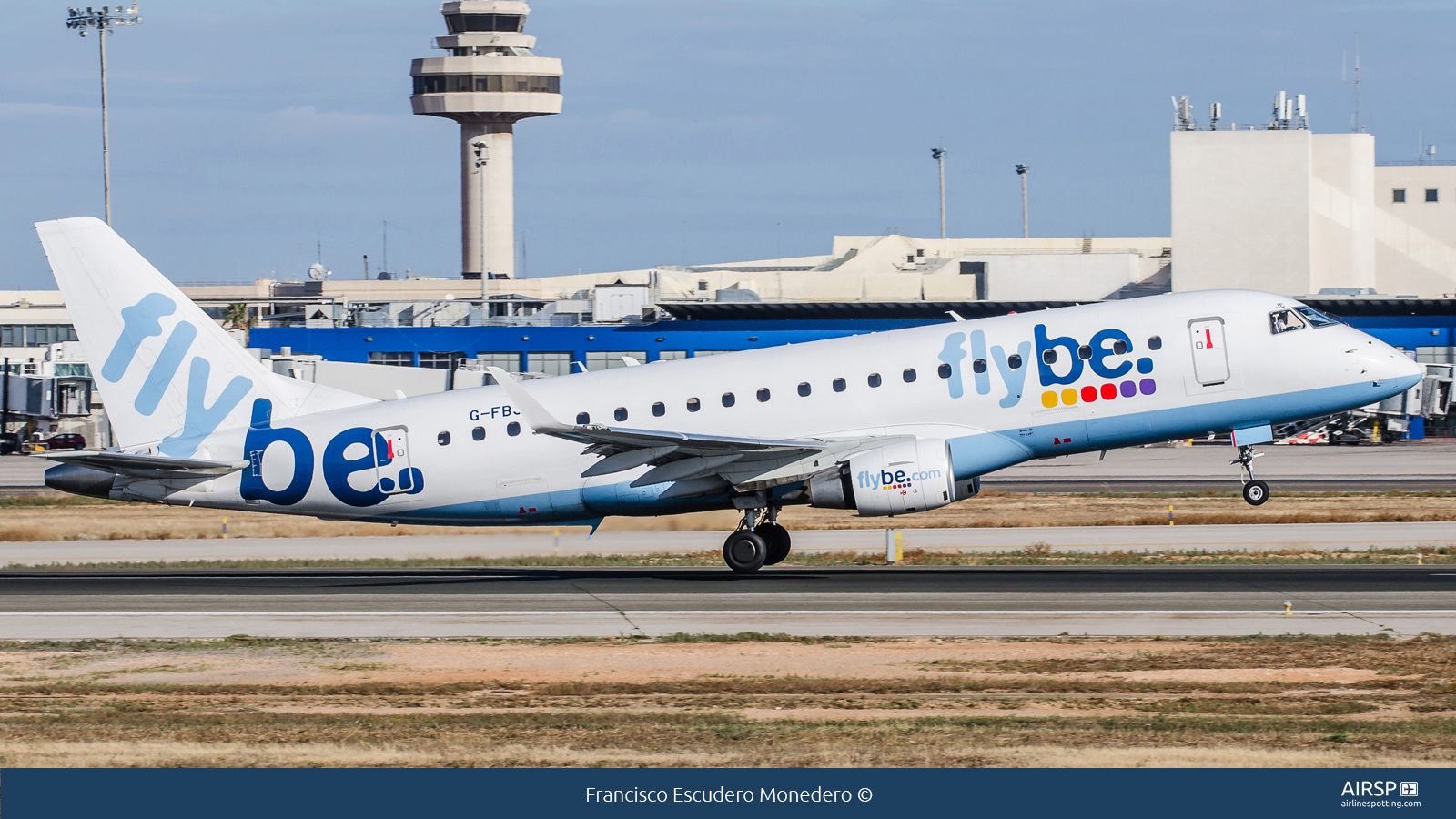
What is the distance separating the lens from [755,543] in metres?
31.6

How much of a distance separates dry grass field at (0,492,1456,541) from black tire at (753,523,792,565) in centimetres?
735

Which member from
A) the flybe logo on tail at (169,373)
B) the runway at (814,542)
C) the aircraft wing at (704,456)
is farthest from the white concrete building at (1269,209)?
the flybe logo on tail at (169,373)

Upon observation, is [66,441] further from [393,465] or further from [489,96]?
[489,96]

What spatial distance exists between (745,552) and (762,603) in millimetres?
4548

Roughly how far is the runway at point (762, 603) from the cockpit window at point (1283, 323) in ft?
16.0

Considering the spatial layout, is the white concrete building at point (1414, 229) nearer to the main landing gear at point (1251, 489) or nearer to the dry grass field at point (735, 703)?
the main landing gear at point (1251, 489)

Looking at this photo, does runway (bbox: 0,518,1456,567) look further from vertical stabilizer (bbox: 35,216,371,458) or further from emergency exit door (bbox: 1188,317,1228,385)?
emergency exit door (bbox: 1188,317,1228,385)

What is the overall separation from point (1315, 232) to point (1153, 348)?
78.9 meters

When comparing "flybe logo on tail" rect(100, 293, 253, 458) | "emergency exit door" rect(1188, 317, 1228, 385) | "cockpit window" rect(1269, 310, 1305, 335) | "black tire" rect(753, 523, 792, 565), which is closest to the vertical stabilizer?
"flybe logo on tail" rect(100, 293, 253, 458)

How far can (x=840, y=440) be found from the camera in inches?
1195

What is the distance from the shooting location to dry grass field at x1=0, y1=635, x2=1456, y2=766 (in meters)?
15.9

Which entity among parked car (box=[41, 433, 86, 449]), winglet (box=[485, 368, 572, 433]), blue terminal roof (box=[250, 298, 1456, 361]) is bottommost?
parked car (box=[41, 433, 86, 449])

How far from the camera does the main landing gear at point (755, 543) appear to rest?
1243 inches

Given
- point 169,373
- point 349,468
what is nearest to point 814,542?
point 349,468
